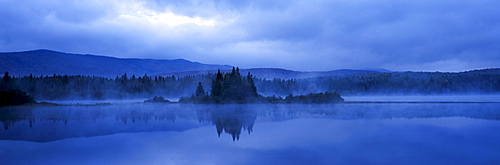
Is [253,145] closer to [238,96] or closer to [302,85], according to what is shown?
[238,96]

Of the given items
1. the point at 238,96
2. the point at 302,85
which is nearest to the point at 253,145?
the point at 238,96

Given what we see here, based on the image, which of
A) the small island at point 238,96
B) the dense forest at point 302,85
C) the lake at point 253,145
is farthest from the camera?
the dense forest at point 302,85

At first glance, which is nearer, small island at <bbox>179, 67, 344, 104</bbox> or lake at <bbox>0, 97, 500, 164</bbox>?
lake at <bbox>0, 97, 500, 164</bbox>

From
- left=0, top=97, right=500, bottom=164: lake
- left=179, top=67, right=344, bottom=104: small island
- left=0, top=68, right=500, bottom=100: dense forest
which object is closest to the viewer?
left=0, top=97, right=500, bottom=164: lake

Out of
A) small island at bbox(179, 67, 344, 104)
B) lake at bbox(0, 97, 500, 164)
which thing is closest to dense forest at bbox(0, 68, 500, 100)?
small island at bbox(179, 67, 344, 104)

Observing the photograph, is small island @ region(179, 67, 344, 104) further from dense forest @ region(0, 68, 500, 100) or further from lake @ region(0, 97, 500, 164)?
dense forest @ region(0, 68, 500, 100)

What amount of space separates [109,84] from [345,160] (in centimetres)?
7780

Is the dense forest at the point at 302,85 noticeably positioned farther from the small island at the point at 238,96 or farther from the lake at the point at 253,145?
the lake at the point at 253,145

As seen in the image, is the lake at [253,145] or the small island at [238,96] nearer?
the lake at [253,145]

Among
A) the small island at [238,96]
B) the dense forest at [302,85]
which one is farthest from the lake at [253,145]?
the dense forest at [302,85]

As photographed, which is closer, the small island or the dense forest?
the small island

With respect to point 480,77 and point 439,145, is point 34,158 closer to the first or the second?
point 439,145

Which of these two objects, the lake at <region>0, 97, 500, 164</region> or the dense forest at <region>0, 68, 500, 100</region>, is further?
the dense forest at <region>0, 68, 500, 100</region>

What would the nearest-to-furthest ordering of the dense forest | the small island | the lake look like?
the lake
the small island
the dense forest
